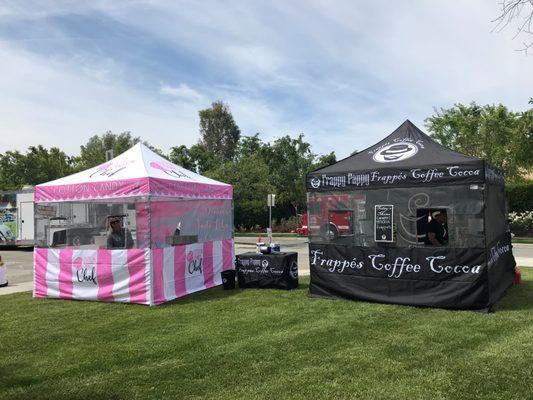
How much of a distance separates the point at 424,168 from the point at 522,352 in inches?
129

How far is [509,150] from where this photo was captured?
86.7 feet

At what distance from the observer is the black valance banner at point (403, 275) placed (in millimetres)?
7262

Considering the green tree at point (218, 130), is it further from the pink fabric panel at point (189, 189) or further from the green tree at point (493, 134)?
the pink fabric panel at point (189, 189)

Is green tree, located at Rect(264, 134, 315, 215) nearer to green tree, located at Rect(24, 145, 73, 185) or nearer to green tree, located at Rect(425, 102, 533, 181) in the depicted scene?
green tree, located at Rect(425, 102, 533, 181)

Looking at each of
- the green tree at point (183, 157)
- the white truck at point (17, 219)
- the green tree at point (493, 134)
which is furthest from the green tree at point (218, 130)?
the white truck at point (17, 219)

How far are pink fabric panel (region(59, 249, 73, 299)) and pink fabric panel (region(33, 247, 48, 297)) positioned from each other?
1.42 feet

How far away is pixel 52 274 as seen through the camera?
9477 mm

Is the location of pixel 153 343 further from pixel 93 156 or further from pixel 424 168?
pixel 93 156

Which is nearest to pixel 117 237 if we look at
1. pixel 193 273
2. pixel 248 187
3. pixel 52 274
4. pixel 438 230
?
pixel 52 274

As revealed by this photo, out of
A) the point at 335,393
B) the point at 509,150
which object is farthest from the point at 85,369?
the point at 509,150

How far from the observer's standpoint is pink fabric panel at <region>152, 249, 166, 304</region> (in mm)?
8547

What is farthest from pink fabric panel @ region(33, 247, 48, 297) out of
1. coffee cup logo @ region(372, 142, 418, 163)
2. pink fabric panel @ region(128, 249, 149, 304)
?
coffee cup logo @ region(372, 142, 418, 163)

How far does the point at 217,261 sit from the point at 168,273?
6.36 ft

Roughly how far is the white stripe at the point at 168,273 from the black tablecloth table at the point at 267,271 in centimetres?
159
